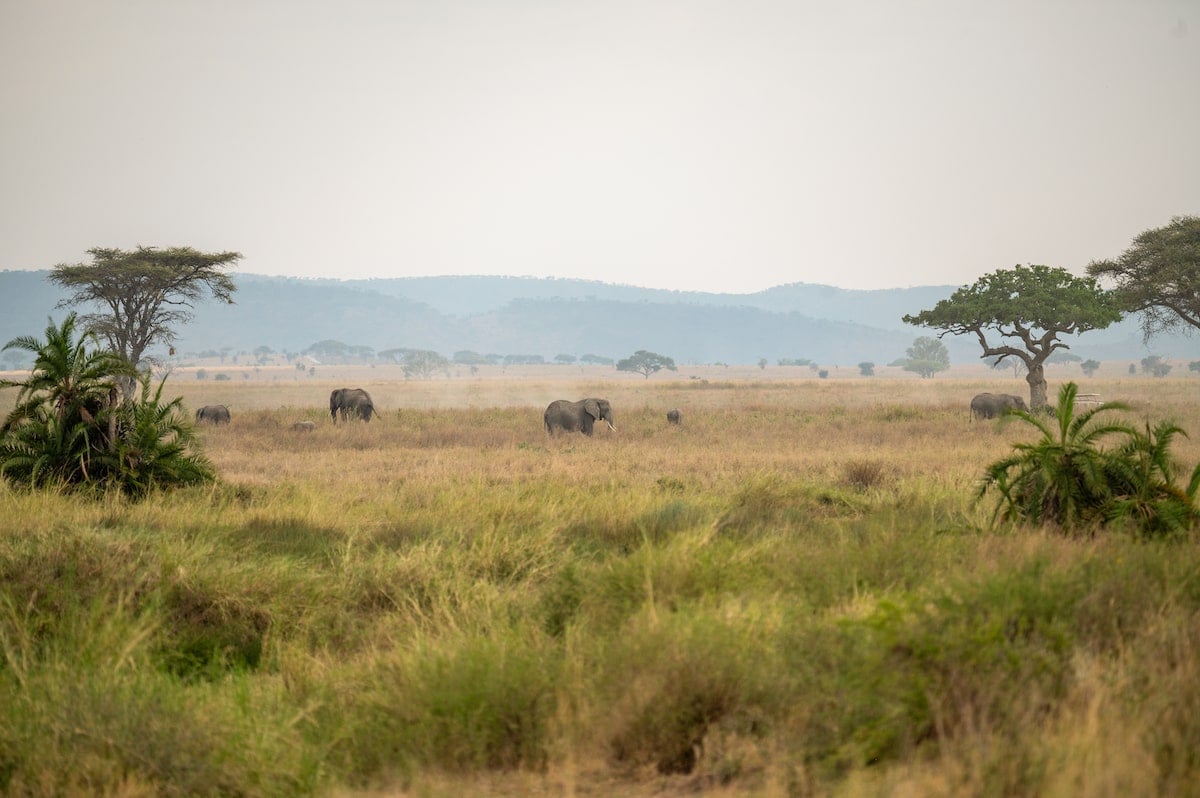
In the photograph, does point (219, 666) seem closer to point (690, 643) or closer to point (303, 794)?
point (303, 794)

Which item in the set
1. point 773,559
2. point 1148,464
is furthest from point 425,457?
point 1148,464

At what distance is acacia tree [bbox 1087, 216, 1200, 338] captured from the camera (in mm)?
34062

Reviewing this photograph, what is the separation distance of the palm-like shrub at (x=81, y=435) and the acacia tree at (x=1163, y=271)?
33425 mm

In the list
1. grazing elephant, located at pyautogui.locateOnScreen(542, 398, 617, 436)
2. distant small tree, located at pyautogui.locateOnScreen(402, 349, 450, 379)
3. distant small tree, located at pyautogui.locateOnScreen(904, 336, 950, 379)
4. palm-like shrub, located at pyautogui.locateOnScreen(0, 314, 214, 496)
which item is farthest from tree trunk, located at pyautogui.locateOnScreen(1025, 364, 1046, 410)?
distant small tree, located at pyautogui.locateOnScreen(402, 349, 450, 379)

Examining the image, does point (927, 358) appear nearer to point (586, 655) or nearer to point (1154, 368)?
point (1154, 368)

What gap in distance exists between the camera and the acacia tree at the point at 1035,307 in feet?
121

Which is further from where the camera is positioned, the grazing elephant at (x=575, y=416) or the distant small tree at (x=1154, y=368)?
the distant small tree at (x=1154, y=368)

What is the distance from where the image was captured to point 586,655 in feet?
18.8

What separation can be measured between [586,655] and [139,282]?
39.4 meters

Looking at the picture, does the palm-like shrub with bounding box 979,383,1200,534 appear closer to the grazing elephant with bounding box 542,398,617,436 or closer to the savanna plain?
the savanna plain

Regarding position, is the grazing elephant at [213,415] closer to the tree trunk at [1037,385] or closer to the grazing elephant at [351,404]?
the grazing elephant at [351,404]

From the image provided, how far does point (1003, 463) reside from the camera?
8.88 metres

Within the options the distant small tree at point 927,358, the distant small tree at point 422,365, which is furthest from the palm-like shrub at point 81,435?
the distant small tree at point 927,358

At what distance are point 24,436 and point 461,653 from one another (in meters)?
9.61
